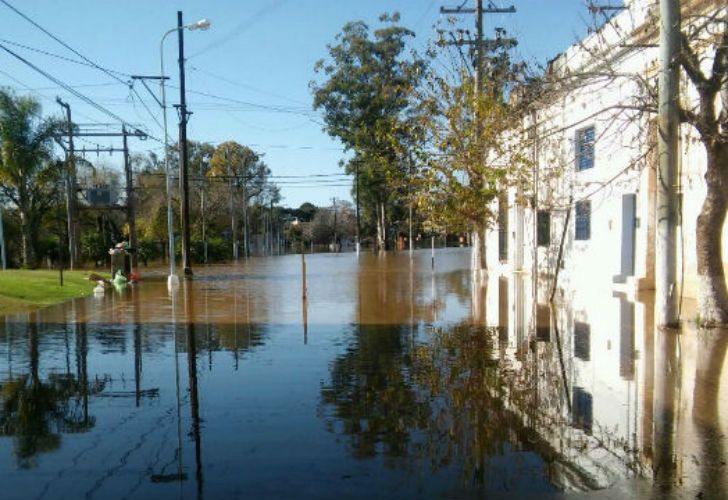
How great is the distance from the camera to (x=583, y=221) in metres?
20.3

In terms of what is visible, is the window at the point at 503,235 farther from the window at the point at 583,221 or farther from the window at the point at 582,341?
the window at the point at 582,341

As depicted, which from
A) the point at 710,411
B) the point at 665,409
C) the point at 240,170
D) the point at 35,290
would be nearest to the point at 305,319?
the point at 665,409

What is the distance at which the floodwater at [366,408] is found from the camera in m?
4.92

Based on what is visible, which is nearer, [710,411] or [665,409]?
[710,411]

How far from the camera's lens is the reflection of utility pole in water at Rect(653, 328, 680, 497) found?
495 centimetres

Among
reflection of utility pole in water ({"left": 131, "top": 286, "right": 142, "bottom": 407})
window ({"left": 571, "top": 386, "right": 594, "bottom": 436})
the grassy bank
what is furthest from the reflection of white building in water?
the grassy bank

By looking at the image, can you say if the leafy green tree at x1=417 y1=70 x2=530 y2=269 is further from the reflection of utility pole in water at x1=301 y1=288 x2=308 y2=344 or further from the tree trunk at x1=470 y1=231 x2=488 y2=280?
the reflection of utility pole in water at x1=301 y1=288 x2=308 y2=344

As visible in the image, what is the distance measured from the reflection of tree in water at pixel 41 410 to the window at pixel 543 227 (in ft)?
56.4

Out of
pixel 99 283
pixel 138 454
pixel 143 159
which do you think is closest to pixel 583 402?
pixel 138 454

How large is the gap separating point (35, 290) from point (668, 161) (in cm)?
1607

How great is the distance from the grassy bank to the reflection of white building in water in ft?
35.9

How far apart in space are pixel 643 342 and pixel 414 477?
253 inches

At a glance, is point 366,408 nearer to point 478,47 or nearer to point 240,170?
point 478,47

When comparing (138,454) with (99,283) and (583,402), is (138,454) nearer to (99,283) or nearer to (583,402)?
(583,402)
